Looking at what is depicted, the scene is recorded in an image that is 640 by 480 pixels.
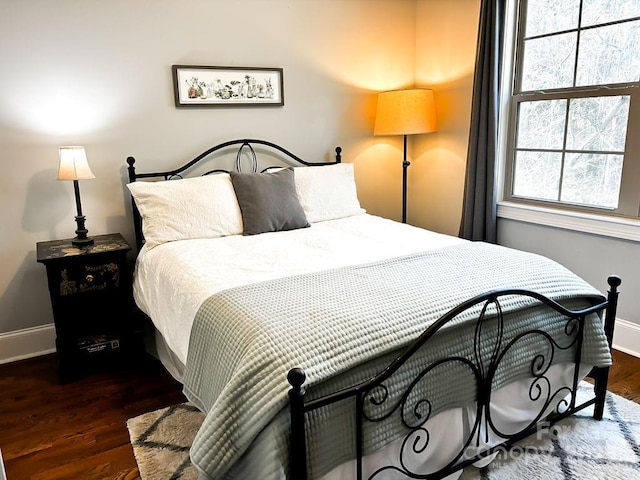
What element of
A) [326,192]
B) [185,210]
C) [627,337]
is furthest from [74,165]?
[627,337]

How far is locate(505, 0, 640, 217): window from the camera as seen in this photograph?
284 centimetres

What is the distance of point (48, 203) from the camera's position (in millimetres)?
2967

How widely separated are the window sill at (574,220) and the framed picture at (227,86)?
1852 millimetres

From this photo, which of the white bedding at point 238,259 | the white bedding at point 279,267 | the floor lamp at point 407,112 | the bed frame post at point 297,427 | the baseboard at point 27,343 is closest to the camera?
the bed frame post at point 297,427

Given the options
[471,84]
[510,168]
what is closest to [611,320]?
[510,168]

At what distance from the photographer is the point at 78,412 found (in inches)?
95.5

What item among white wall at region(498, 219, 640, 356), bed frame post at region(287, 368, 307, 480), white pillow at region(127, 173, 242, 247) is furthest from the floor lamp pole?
bed frame post at region(287, 368, 307, 480)

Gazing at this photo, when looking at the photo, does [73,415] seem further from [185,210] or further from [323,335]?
[323,335]

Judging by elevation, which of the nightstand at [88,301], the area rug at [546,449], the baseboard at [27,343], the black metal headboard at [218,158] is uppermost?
the black metal headboard at [218,158]

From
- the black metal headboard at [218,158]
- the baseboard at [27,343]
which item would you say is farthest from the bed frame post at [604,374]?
the baseboard at [27,343]

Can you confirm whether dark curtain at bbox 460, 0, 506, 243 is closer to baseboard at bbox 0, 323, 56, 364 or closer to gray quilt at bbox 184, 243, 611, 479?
gray quilt at bbox 184, 243, 611, 479

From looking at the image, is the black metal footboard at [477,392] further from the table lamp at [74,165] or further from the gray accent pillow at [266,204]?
the table lamp at [74,165]

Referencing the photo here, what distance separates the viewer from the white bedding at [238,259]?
2.15m

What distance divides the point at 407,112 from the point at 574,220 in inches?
55.2
